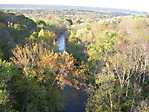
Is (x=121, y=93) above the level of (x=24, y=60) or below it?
below

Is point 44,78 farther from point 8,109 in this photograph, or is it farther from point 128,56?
point 128,56

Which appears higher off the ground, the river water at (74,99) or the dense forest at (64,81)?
the dense forest at (64,81)

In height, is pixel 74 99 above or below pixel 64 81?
below

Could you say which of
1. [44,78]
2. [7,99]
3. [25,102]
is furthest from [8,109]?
[44,78]

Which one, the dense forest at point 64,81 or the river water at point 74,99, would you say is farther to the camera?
the river water at point 74,99

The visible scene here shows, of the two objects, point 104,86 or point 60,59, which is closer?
point 104,86

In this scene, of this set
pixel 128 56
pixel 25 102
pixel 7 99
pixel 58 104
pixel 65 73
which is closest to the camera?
pixel 7 99

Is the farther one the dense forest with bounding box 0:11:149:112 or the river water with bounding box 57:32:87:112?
the river water with bounding box 57:32:87:112

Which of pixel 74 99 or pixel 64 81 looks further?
pixel 74 99

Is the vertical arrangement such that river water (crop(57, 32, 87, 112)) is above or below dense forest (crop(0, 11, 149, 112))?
below

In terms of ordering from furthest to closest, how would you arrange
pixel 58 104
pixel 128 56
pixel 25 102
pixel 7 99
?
pixel 128 56, pixel 58 104, pixel 25 102, pixel 7 99
